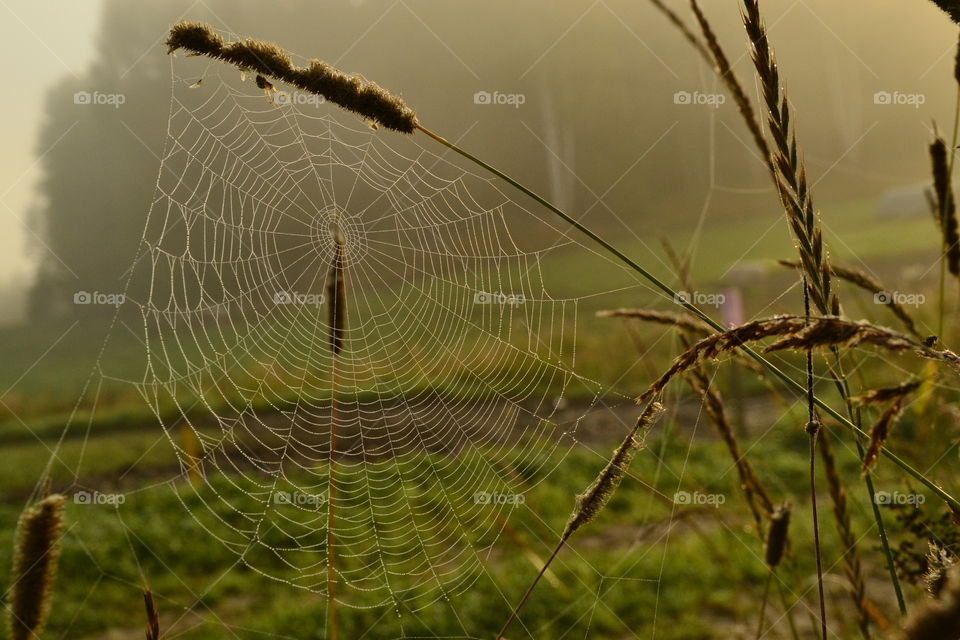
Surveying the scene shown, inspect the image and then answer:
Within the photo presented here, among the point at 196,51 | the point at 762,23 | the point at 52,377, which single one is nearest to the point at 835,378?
the point at 762,23

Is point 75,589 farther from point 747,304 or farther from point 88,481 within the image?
point 747,304

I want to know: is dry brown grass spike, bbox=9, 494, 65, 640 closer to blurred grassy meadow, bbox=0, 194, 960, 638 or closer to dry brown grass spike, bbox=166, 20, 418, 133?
blurred grassy meadow, bbox=0, 194, 960, 638

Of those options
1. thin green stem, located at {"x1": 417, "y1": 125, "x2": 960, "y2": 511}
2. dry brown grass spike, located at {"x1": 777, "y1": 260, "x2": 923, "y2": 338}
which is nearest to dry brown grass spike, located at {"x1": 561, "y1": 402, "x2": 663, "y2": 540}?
thin green stem, located at {"x1": 417, "y1": 125, "x2": 960, "y2": 511}

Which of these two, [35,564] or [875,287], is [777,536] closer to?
[875,287]

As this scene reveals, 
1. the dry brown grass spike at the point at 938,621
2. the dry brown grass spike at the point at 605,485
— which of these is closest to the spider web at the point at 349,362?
the dry brown grass spike at the point at 605,485

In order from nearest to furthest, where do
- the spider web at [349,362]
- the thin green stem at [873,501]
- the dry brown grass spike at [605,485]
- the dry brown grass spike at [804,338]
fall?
the dry brown grass spike at [804,338] → the dry brown grass spike at [605,485] → the thin green stem at [873,501] → the spider web at [349,362]

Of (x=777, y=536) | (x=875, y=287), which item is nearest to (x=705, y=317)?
(x=777, y=536)

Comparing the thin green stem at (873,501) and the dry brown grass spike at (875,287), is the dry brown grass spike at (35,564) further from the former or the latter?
the dry brown grass spike at (875,287)
